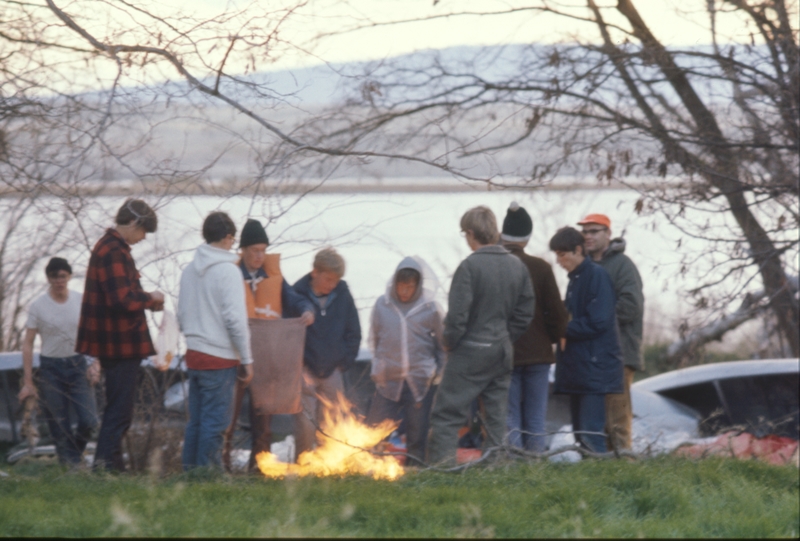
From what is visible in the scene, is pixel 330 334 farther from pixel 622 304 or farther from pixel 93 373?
pixel 622 304

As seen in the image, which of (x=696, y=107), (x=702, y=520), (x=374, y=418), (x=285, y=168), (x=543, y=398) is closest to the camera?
(x=702, y=520)

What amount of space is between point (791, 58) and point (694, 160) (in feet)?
4.03

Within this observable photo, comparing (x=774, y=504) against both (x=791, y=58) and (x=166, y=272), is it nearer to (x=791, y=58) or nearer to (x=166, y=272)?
(x=166, y=272)

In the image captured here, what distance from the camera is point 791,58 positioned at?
Result: 858 centimetres

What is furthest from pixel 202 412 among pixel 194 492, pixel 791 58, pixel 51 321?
pixel 791 58

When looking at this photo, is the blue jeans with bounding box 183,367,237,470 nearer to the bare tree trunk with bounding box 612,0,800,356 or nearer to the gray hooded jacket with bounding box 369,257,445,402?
the gray hooded jacket with bounding box 369,257,445,402

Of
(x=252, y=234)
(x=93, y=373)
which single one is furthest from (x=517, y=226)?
(x=93, y=373)

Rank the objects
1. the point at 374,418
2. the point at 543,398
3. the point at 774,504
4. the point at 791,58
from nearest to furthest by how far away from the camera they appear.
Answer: the point at 774,504 < the point at 543,398 < the point at 374,418 < the point at 791,58

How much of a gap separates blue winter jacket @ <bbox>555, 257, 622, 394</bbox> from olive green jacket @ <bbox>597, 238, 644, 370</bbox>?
1.23ft

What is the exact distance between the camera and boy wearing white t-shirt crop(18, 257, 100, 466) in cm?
688

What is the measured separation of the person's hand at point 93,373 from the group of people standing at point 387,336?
0.02 metres

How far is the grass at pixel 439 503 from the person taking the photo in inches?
154

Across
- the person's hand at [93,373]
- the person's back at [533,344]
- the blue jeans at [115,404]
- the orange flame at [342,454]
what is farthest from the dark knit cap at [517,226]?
the person's hand at [93,373]

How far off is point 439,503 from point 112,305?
2.43 meters
